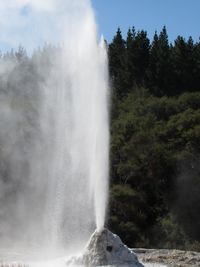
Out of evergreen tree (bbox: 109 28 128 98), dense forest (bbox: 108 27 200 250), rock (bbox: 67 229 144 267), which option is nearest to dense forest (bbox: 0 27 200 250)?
dense forest (bbox: 108 27 200 250)

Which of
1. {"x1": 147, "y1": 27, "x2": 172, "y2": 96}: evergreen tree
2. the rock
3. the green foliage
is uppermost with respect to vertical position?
{"x1": 147, "y1": 27, "x2": 172, "y2": 96}: evergreen tree

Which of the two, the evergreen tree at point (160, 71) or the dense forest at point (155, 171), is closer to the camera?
the dense forest at point (155, 171)

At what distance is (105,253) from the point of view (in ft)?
33.5

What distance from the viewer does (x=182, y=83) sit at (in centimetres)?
3625

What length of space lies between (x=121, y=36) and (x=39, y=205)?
25.6 metres

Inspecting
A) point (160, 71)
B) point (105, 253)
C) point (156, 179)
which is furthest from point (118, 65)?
point (105, 253)

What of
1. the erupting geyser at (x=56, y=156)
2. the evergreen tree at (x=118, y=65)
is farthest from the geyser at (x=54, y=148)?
the evergreen tree at (x=118, y=65)

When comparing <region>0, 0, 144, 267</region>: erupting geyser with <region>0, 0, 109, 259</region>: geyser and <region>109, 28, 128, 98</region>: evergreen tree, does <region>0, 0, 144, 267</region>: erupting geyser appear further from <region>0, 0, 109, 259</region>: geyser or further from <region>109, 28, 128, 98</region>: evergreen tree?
<region>109, 28, 128, 98</region>: evergreen tree

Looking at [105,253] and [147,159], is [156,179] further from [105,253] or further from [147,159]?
[105,253]

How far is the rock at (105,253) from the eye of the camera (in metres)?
10.1

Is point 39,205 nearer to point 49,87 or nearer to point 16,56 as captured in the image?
point 49,87

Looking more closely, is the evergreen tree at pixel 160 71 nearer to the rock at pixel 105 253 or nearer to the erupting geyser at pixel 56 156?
the erupting geyser at pixel 56 156

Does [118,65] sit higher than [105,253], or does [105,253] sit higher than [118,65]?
[118,65]

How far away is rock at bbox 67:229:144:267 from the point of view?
10086 millimetres
